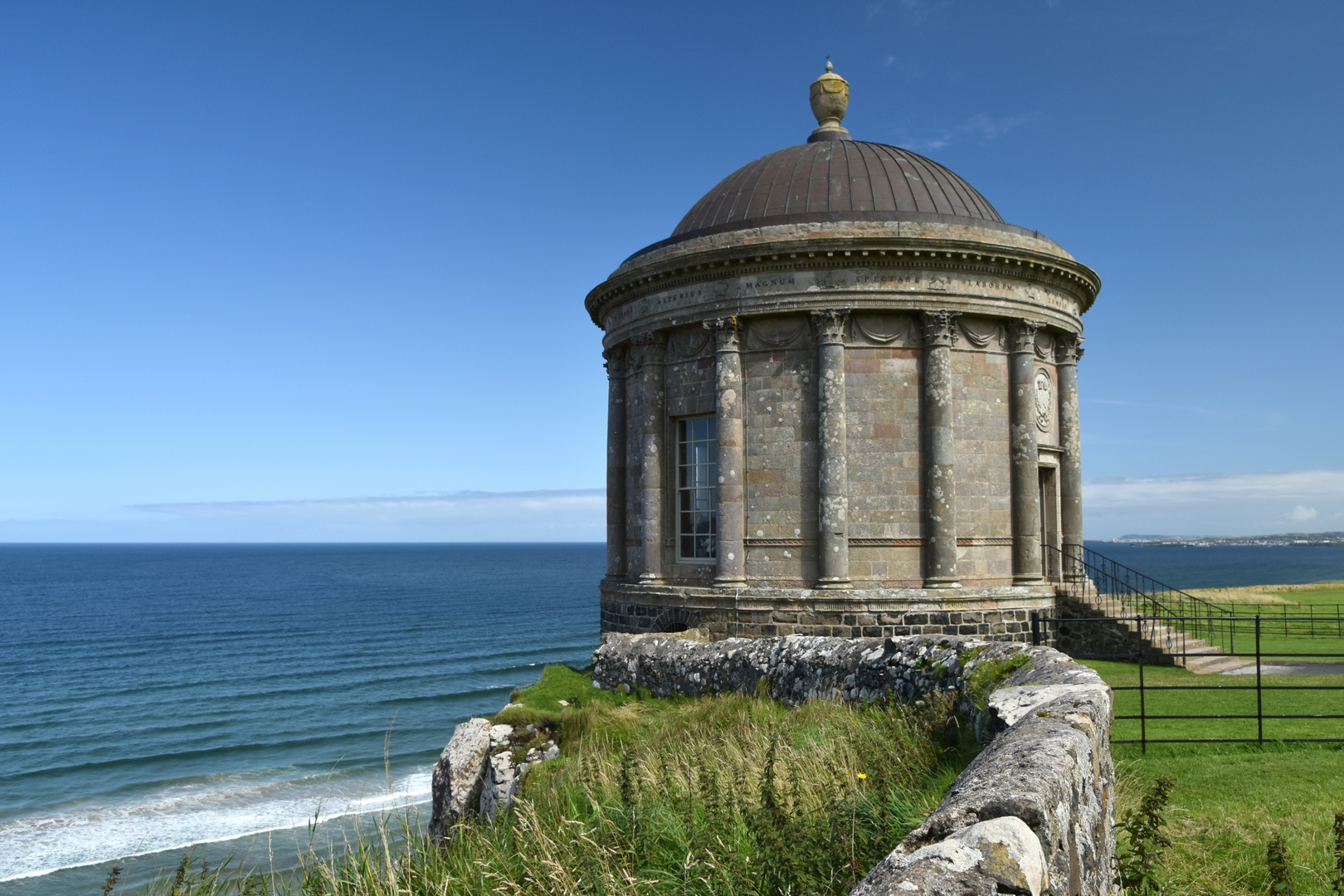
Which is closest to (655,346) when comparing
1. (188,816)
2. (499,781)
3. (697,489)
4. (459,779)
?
(697,489)

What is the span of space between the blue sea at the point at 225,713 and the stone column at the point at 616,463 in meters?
6.34

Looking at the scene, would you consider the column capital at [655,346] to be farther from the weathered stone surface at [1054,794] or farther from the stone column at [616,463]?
the weathered stone surface at [1054,794]

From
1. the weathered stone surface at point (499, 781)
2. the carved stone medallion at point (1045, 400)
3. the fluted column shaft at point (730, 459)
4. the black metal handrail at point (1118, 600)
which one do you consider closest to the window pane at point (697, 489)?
the fluted column shaft at point (730, 459)

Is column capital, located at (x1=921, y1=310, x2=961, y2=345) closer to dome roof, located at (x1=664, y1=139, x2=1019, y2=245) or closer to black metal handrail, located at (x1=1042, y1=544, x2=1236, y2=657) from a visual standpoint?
dome roof, located at (x1=664, y1=139, x2=1019, y2=245)

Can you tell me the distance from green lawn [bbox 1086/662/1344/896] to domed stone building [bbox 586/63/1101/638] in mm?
5631

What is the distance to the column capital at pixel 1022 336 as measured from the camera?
17.6 meters

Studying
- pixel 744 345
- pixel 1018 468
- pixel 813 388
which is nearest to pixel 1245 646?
pixel 1018 468

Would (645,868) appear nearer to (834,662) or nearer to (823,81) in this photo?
(834,662)

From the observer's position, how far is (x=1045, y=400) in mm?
18625

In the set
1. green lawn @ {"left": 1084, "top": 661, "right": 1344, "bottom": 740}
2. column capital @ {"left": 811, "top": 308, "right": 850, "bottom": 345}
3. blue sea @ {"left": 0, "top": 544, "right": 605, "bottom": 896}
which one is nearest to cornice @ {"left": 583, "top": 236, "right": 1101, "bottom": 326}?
column capital @ {"left": 811, "top": 308, "right": 850, "bottom": 345}

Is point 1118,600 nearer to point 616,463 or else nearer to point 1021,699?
point 616,463

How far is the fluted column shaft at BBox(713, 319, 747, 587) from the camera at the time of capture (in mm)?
17062

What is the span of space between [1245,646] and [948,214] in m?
10.8

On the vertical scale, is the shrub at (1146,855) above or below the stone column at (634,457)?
below
